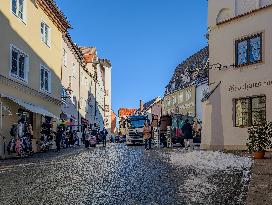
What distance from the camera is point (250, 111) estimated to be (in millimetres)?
22422

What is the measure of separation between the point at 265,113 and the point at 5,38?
14042mm

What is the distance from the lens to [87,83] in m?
50.1

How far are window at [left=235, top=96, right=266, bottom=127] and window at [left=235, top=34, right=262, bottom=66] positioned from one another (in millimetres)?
2147

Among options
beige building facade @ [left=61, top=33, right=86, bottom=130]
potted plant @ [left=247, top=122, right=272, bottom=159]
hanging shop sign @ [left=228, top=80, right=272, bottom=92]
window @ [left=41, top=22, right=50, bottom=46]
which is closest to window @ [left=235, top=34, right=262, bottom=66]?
hanging shop sign @ [left=228, top=80, right=272, bottom=92]

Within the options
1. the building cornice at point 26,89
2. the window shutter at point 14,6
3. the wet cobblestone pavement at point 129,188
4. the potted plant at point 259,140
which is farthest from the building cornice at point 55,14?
the wet cobblestone pavement at point 129,188

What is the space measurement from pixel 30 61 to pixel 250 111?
510 inches

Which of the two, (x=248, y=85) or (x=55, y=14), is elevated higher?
(x=55, y=14)

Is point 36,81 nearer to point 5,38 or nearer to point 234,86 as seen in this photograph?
point 5,38

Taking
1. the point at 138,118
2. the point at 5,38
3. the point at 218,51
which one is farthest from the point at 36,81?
the point at 138,118

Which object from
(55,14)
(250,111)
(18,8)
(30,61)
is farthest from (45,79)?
(250,111)

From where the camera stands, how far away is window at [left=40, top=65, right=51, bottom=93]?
86.7ft

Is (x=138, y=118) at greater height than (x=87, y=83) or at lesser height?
lesser

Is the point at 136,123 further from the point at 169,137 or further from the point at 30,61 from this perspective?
the point at 30,61

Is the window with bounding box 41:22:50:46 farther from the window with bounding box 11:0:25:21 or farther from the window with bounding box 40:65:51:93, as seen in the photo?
the window with bounding box 11:0:25:21
